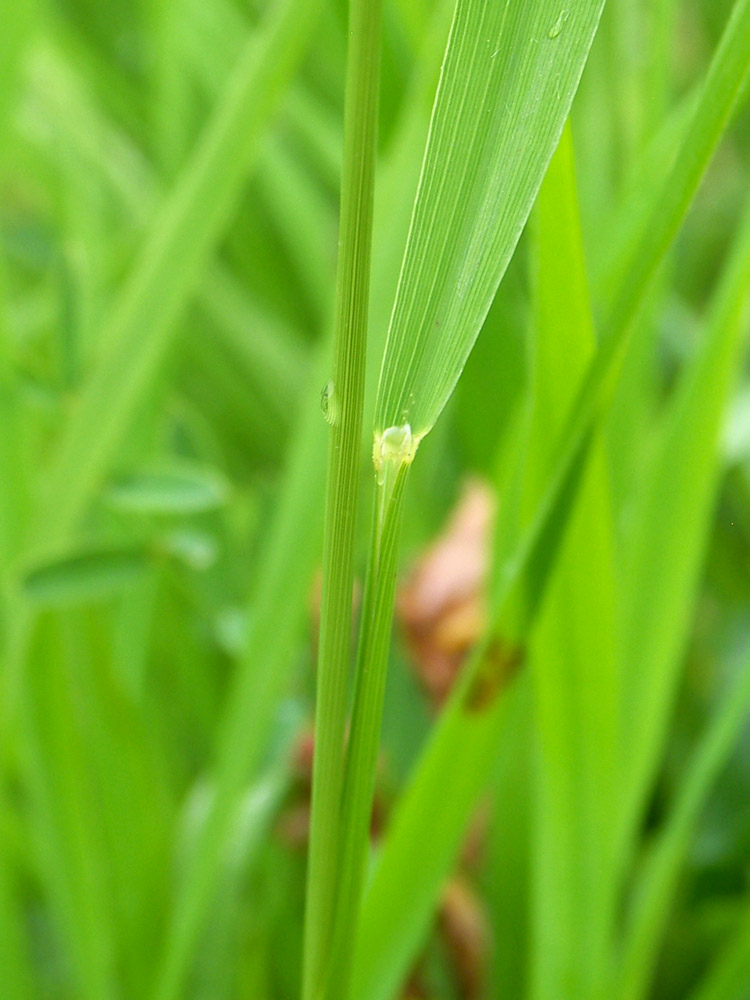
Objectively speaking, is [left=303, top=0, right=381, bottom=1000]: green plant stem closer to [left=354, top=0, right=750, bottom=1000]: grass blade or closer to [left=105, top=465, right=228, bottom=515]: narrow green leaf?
[left=354, top=0, right=750, bottom=1000]: grass blade

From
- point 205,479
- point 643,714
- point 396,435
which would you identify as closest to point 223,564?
point 205,479

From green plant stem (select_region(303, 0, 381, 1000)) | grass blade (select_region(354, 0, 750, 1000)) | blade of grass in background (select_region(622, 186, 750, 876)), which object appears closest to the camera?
green plant stem (select_region(303, 0, 381, 1000))

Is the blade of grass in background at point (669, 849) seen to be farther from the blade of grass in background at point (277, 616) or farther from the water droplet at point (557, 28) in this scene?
the water droplet at point (557, 28)

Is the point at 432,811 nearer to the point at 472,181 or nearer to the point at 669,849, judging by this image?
the point at 669,849

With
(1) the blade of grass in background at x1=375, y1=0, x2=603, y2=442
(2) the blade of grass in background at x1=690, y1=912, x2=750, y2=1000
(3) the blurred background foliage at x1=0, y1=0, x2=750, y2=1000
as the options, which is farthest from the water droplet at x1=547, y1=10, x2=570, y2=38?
(2) the blade of grass in background at x1=690, y1=912, x2=750, y2=1000

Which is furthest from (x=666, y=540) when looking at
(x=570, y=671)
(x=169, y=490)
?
(x=169, y=490)

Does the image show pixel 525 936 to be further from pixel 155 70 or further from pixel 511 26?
pixel 155 70
